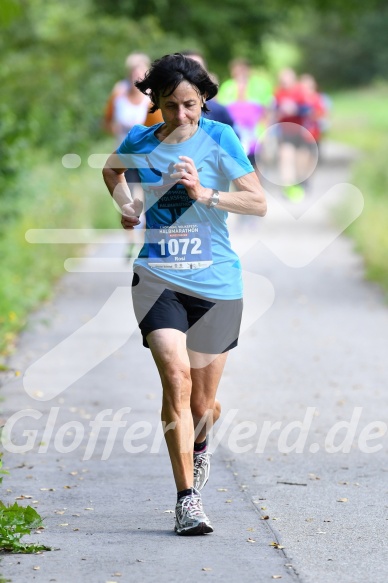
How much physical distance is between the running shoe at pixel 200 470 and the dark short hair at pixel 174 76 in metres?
1.66

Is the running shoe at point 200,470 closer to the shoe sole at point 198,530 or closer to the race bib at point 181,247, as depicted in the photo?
the shoe sole at point 198,530

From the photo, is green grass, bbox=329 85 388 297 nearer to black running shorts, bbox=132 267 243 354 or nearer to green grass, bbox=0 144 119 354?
green grass, bbox=0 144 119 354

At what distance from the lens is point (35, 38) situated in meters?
30.4

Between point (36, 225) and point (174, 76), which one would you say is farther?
point (36, 225)

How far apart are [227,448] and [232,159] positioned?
2372 mm

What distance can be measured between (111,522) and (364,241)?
39.4 ft

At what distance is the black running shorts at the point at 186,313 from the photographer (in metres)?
5.96

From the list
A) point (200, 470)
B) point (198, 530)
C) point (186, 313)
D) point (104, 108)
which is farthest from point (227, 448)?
point (104, 108)

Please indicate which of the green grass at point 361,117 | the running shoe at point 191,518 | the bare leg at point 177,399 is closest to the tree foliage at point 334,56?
the green grass at point 361,117

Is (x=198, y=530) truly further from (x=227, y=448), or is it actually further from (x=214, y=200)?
(x=227, y=448)

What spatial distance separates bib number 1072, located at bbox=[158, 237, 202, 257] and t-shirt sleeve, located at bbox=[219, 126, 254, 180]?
319 millimetres

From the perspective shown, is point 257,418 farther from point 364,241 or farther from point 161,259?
point 364,241

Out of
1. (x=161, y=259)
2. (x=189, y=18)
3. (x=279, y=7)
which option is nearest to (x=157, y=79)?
(x=161, y=259)

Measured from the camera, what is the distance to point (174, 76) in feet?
19.3
